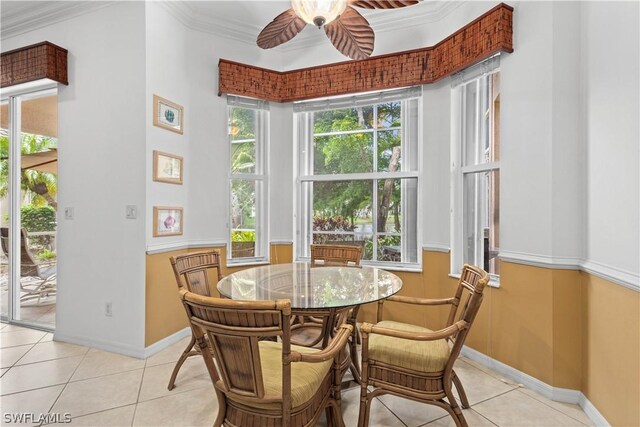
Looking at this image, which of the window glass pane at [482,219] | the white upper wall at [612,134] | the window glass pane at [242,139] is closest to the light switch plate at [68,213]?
the window glass pane at [242,139]

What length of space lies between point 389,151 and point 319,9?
6.06 feet

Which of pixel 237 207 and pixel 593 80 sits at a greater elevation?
pixel 593 80

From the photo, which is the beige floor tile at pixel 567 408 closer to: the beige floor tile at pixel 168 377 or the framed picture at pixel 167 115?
the beige floor tile at pixel 168 377

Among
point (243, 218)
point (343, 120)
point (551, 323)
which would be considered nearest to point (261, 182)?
point (243, 218)

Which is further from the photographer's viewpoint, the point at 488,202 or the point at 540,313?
the point at 488,202

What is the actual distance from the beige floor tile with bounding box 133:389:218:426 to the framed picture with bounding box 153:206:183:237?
1.30m

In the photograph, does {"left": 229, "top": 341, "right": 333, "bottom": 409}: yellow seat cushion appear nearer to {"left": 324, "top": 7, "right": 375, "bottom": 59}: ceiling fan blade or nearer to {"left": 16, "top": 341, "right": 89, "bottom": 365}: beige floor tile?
{"left": 324, "top": 7, "right": 375, "bottom": 59}: ceiling fan blade

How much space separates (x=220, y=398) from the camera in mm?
1362

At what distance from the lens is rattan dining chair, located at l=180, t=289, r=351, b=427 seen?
1.13m

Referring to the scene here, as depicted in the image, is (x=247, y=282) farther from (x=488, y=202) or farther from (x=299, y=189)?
(x=488, y=202)

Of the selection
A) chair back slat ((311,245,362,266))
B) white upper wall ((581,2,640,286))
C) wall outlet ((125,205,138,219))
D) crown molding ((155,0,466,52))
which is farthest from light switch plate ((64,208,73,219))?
white upper wall ((581,2,640,286))

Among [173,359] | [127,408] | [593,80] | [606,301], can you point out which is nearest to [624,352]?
[606,301]

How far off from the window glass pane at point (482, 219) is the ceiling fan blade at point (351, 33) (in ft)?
4.75

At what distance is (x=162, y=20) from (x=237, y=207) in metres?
1.84
